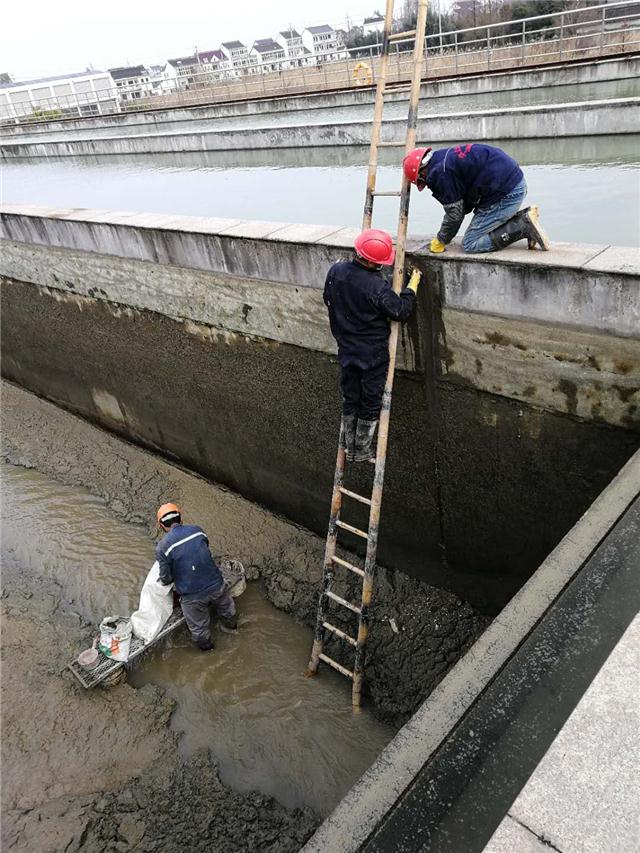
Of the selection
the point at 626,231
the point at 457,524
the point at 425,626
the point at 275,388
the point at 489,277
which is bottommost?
the point at 425,626

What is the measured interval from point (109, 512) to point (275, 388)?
3.11 m

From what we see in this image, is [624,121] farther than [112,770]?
Yes

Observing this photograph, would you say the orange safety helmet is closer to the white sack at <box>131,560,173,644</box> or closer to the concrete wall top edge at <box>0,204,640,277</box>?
the white sack at <box>131,560,173,644</box>

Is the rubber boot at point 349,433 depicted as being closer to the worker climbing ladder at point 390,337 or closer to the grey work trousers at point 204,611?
the worker climbing ladder at point 390,337

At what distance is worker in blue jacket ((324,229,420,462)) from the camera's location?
12.4 feet

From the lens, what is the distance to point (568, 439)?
4016mm

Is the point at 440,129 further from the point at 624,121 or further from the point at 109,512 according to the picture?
the point at 109,512

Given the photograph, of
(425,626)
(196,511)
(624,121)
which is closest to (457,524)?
(425,626)

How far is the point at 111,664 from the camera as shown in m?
5.13

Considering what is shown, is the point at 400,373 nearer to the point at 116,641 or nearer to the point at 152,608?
the point at 152,608

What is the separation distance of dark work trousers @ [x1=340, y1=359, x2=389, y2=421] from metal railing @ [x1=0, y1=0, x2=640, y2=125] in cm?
879

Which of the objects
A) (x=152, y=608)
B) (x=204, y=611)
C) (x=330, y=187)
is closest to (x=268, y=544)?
(x=204, y=611)

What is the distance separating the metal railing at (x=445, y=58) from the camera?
49.0 feet

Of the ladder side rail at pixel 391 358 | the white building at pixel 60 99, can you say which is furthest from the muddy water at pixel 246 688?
the white building at pixel 60 99
